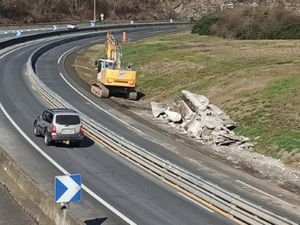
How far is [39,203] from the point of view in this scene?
17.8m

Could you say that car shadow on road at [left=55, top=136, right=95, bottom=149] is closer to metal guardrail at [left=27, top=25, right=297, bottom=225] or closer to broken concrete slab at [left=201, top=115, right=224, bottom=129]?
metal guardrail at [left=27, top=25, right=297, bottom=225]

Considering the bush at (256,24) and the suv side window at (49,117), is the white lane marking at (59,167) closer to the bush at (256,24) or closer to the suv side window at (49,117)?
the suv side window at (49,117)

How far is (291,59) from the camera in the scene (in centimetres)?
4788

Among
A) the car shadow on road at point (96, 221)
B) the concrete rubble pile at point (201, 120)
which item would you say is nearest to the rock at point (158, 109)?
the concrete rubble pile at point (201, 120)

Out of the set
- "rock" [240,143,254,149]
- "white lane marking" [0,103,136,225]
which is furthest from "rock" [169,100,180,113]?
"white lane marking" [0,103,136,225]

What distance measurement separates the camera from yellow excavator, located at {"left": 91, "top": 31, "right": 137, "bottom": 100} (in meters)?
41.2

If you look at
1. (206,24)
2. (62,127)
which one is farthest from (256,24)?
(62,127)

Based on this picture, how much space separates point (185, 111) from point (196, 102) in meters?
1.07

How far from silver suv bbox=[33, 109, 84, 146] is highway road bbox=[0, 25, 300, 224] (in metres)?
0.57

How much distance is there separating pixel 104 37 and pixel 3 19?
3220cm

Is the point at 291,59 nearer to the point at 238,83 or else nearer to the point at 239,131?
the point at 238,83

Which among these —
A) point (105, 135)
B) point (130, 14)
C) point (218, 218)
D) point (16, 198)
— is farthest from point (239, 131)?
point (130, 14)

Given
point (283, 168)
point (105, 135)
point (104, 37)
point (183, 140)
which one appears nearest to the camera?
point (283, 168)

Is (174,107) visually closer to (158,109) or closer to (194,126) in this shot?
(158,109)
